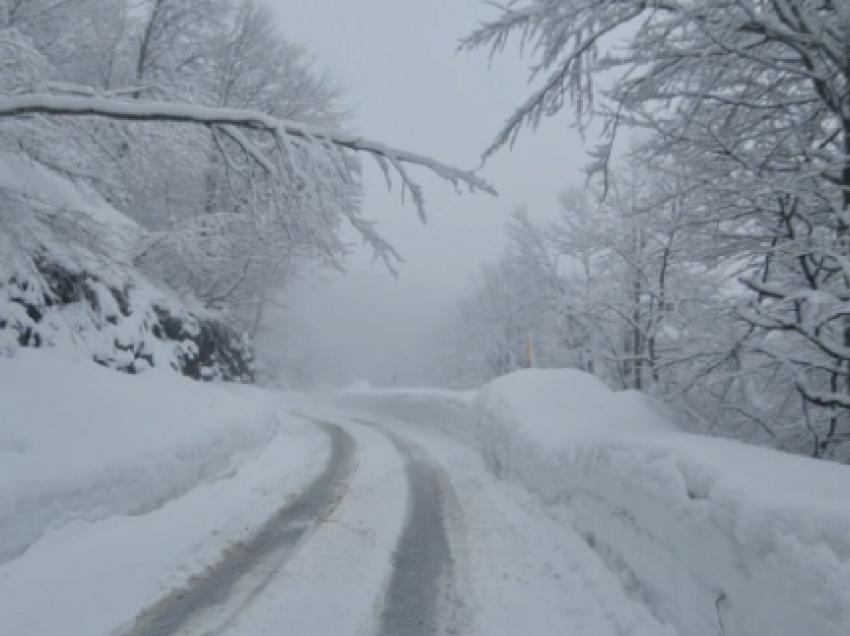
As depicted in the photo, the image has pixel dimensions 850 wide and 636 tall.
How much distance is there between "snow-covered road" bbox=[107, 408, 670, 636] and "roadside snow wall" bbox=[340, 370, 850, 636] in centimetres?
29

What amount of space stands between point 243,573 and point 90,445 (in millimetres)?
2174

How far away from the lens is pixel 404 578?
427 centimetres

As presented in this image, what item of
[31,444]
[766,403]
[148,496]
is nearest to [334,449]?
[148,496]

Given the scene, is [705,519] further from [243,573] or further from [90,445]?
[90,445]

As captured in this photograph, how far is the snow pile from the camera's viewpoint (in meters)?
4.30

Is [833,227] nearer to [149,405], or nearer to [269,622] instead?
[269,622]

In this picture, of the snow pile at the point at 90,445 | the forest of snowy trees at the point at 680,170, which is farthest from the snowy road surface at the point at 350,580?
the forest of snowy trees at the point at 680,170

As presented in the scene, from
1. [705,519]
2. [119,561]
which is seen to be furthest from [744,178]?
[119,561]

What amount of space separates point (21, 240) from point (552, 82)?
193 inches

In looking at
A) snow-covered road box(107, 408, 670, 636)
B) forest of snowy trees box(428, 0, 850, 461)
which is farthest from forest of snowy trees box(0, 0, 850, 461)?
snow-covered road box(107, 408, 670, 636)

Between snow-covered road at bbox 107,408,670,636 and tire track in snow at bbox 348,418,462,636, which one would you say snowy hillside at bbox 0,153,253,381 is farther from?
tire track in snow at bbox 348,418,462,636

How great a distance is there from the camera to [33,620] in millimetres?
3371

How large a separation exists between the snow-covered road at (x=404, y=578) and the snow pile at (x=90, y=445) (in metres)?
1.33

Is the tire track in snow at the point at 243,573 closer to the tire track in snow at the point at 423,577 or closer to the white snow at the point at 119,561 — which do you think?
the white snow at the point at 119,561
